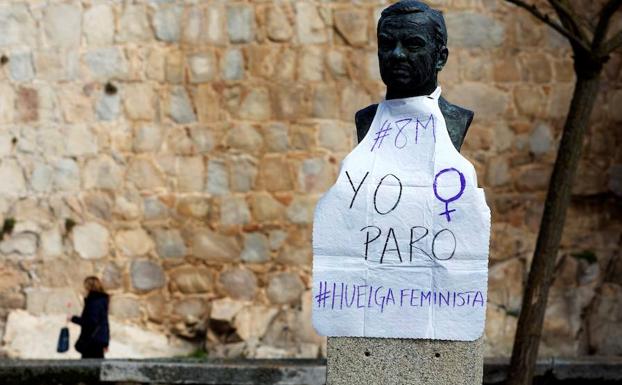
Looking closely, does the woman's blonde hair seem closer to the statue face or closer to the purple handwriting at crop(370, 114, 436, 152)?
→ the purple handwriting at crop(370, 114, 436, 152)

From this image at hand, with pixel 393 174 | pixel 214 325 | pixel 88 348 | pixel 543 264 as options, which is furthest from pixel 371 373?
pixel 214 325

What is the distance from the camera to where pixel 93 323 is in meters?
10.7

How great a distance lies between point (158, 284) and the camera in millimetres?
11711

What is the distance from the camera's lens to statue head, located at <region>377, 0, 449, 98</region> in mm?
6105

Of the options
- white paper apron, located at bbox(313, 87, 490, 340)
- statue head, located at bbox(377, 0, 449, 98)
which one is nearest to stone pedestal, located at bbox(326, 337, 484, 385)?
white paper apron, located at bbox(313, 87, 490, 340)

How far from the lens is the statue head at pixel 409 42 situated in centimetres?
611

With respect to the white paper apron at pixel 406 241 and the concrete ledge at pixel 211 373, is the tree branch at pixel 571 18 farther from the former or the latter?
the white paper apron at pixel 406 241

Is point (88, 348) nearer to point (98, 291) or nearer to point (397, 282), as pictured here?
point (98, 291)

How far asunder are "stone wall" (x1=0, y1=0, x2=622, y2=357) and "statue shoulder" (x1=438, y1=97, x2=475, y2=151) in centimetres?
534

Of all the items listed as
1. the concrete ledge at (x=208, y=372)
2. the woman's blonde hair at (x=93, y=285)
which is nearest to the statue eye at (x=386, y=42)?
the concrete ledge at (x=208, y=372)

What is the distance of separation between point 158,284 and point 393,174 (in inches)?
229

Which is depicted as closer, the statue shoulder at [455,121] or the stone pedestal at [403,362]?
the stone pedestal at [403,362]

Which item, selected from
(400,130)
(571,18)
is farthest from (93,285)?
(400,130)

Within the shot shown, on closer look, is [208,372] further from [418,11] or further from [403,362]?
[418,11]
